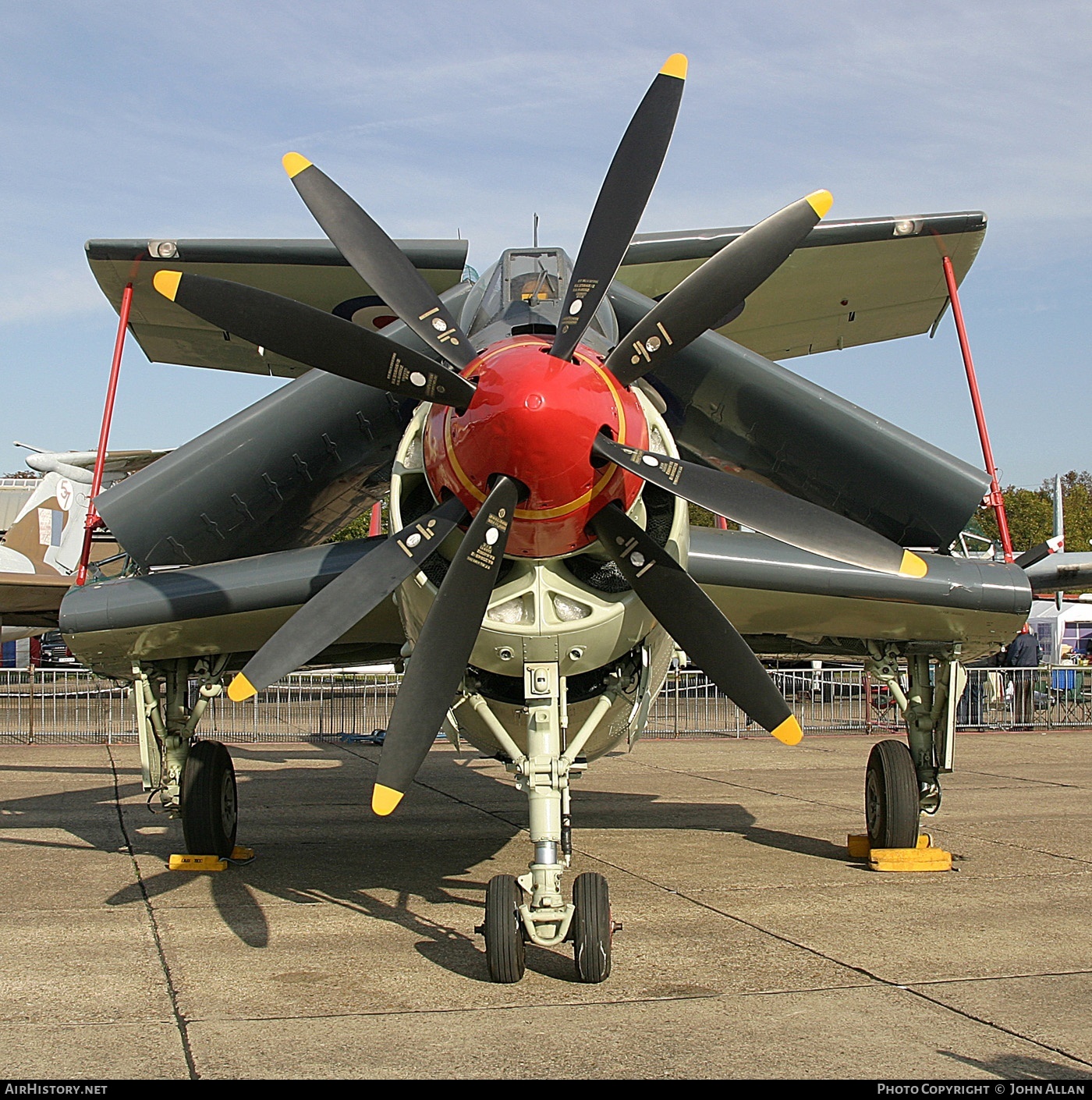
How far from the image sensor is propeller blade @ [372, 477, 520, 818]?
5.77 m

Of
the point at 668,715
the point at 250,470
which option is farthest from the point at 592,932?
the point at 668,715

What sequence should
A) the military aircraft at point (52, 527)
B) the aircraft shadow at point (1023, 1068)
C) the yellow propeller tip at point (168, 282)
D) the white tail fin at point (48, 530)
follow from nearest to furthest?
the aircraft shadow at point (1023, 1068), the yellow propeller tip at point (168, 282), the military aircraft at point (52, 527), the white tail fin at point (48, 530)

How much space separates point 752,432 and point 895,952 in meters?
3.78

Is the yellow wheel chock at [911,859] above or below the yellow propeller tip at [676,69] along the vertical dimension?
below

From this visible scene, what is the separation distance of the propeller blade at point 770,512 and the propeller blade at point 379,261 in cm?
100

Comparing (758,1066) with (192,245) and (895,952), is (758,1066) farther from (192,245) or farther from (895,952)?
(192,245)

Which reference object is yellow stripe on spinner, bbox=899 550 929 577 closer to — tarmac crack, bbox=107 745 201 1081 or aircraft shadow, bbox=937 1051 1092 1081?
aircraft shadow, bbox=937 1051 1092 1081

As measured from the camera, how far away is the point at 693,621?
611cm

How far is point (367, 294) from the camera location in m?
10.3

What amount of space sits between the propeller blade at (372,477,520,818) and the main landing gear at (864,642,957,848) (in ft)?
15.2

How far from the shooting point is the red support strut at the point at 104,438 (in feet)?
27.2

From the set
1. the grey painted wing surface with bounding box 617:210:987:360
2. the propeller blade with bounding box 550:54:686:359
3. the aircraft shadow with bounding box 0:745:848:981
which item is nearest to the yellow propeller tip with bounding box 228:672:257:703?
the aircraft shadow with bounding box 0:745:848:981

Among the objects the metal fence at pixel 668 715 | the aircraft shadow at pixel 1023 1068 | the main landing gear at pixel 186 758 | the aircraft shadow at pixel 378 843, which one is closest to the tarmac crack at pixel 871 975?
the aircraft shadow at pixel 1023 1068

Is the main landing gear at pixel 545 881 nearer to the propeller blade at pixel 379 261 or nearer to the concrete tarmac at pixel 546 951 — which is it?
the concrete tarmac at pixel 546 951
